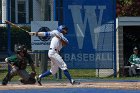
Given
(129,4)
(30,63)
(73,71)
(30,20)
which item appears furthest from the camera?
(129,4)

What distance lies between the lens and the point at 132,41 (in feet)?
74.6

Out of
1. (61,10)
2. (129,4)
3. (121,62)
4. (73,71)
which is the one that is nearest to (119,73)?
(121,62)

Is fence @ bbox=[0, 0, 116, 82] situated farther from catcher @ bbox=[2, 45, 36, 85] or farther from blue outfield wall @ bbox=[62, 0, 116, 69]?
catcher @ bbox=[2, 45, 36, 85]

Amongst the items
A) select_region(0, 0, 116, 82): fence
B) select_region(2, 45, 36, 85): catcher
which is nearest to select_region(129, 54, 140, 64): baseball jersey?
select_region(0, 0, 116, 82): fence

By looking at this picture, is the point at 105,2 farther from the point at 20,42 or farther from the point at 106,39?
the point at 20,42

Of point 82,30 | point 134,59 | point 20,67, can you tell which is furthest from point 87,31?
point 20,67

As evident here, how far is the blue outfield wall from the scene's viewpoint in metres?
20.3

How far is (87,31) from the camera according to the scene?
66.9 ft

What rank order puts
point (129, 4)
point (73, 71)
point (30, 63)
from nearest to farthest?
point (30, 63) → point (73, 71) → point (129, 4)

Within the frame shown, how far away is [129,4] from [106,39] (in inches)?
392

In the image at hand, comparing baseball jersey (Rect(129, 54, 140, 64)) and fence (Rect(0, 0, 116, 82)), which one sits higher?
fence (Rect(0, 0, 116, 82))

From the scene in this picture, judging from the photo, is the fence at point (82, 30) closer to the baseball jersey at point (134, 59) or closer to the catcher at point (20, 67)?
the baseball jersey at point (134, 59)

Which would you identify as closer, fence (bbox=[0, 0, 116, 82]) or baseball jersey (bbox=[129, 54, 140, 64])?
fence (bbox=[0, 0, 116, 82])

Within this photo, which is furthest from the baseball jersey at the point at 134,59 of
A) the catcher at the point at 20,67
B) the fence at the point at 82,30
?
the catcher at the point at 20,67
